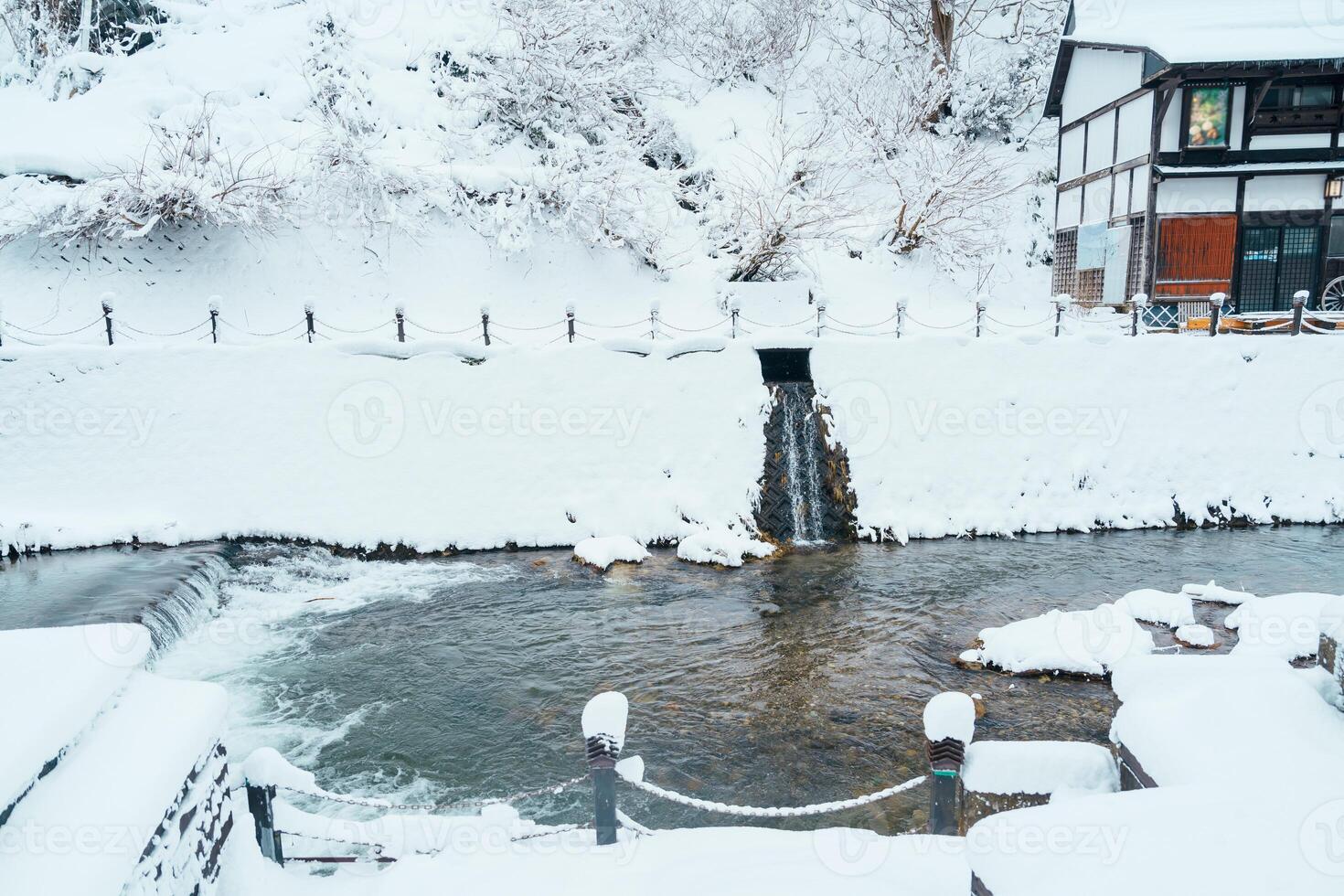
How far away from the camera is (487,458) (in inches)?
540

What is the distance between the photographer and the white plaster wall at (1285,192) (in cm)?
1875

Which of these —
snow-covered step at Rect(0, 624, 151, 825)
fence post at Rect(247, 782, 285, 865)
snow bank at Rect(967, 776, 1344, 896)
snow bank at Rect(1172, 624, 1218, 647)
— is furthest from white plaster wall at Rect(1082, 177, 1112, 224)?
snow-covered step at Rect(0, 624, 151, 825)

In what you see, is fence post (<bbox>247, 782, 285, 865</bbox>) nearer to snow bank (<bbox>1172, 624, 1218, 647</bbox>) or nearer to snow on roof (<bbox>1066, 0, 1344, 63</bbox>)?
snow bank (<bbox>1172, 624, 1218, 647</bbox>)

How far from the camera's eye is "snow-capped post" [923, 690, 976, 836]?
444cm

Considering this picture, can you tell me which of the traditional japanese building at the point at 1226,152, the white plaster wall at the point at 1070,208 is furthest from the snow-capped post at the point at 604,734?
the white plaster wall at the point at 1070,208

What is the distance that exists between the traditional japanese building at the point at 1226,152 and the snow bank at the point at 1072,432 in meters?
4.61

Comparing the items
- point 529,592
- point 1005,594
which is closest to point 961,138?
point 1005,594

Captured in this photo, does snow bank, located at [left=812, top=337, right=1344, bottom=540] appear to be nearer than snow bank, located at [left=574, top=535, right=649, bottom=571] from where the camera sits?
No

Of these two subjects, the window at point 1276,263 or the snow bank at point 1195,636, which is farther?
the window at point 1276,263

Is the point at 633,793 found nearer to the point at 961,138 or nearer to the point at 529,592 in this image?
the point at 529,592

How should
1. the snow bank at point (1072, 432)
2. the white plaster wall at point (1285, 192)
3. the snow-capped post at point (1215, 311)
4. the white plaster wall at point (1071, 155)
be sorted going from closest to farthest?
the snow bank at point (1072, 432) < the snow-capped post at point (1215, 311) < the white plaster wall at point (1285, 192) < the white plaster wall at point (1071, 155)

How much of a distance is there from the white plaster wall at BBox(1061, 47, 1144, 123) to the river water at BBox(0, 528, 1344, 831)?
1181 centimetres

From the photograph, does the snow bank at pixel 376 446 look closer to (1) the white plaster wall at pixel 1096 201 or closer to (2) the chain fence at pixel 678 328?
(2) the chain fence at pixel 678 328

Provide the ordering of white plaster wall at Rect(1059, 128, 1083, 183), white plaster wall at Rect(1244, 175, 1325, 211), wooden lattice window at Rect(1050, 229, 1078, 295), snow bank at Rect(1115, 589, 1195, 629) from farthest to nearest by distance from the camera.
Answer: wooden lattice window at Rect(1050, 229, 1078, 295), white plaster wall at Rect(1059, 128, 1083, 183), white plaster wall at Rect(1244, 175, 1325, 211), snow bank at Rect(1115, 589, 1195, 629)
